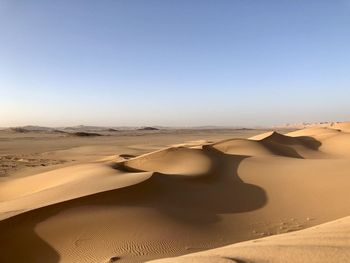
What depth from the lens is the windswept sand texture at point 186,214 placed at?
448 cm

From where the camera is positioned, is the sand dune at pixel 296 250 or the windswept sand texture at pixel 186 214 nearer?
the sand dune at pixel 296 250

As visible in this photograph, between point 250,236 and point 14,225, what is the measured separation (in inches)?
157

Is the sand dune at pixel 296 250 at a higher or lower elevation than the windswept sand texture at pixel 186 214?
higher

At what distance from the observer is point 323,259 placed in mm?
3350

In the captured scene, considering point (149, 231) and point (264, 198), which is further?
point (264, 198)

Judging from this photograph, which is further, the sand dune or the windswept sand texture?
the windswept sand texture

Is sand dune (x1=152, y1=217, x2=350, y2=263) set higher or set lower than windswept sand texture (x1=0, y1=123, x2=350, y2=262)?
higher

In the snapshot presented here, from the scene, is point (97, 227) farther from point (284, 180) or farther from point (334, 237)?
point (284, 180)

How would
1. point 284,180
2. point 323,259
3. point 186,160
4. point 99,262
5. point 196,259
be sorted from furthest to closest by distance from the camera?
1. point 186,160
2. point 284,180
3. point 99,262
4. point 196,259
5. point 323,259

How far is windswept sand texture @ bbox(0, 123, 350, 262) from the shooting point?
177 inches

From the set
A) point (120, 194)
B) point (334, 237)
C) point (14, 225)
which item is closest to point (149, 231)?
point (120, 194)

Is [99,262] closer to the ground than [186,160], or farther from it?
closer to the ground

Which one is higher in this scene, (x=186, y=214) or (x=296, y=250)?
(x=296, y=250)

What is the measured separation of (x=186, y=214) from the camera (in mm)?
7258
